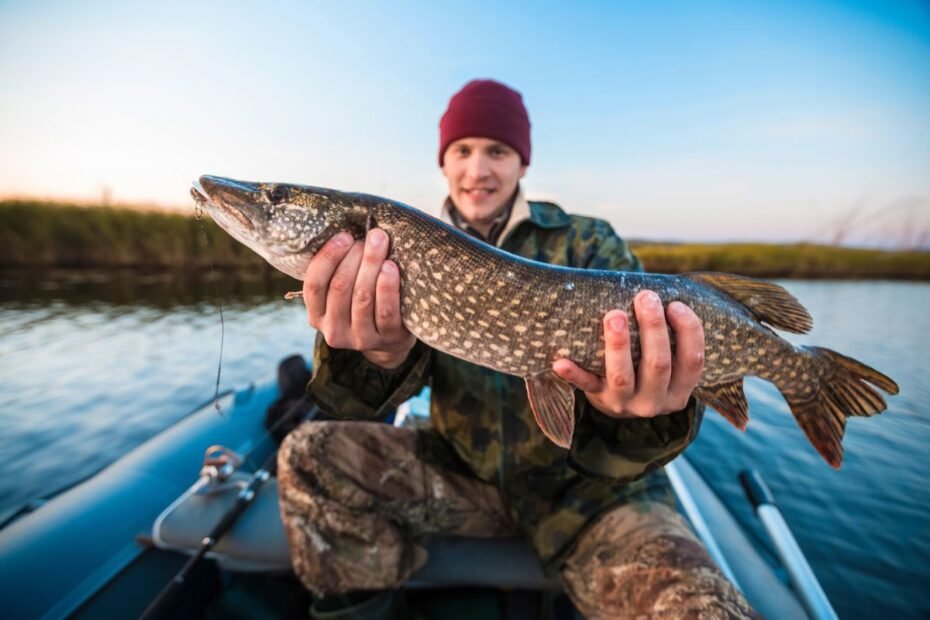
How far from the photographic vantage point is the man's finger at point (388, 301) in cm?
137

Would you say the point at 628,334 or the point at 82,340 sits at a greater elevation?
the point at 628,334

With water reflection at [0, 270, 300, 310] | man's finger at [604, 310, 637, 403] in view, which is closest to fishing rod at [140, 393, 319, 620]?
man's finger at [604, 310, 637, 403]

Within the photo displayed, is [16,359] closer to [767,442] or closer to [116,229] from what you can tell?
[767,442]

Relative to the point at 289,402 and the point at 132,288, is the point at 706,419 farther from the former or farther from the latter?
the point at 132,288

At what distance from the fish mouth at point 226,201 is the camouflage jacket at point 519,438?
57cm

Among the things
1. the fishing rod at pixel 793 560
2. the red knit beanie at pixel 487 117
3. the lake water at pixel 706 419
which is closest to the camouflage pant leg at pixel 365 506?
the fishing rod at pixel 793 560

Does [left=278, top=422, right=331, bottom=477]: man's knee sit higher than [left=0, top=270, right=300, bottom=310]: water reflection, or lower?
higher

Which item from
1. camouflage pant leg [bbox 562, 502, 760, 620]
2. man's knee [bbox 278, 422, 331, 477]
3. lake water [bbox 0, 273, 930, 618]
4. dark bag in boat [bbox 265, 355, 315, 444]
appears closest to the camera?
camouflage pant leg [bbox 562, 502, 760, 620]

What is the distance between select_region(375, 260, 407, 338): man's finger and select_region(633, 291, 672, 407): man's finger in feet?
2.67

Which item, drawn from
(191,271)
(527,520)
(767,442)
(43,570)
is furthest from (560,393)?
(191,271)

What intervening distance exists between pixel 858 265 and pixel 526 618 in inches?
947

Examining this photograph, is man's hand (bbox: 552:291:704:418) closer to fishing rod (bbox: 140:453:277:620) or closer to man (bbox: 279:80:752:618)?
man (bbox: 279:80:752:618)

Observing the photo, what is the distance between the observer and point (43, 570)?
1592 mm

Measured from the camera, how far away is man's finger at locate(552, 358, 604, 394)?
4.57 ft
